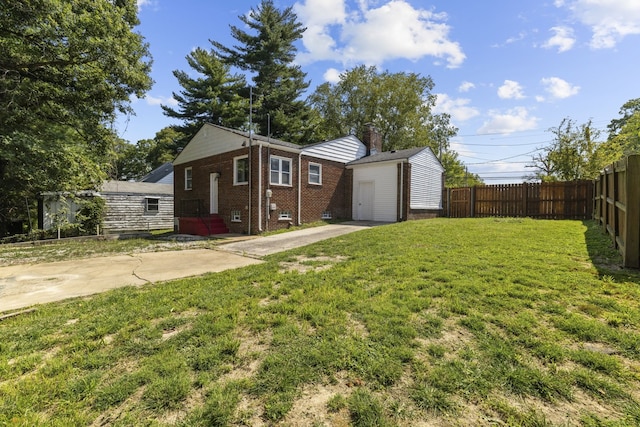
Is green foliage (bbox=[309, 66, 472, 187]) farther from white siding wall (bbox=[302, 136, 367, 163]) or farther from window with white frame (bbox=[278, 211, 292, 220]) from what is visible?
window with white frame (bbox=[278, 211, 292, 220])

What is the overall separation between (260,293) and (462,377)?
2778 mm

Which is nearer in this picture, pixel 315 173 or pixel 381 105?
pixel 315 173

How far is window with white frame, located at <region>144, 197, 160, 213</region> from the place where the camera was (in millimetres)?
19366

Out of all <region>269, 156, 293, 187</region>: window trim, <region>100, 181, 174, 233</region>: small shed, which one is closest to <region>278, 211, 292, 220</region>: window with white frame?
<region>269, 156, 293, 187</region>: window trim

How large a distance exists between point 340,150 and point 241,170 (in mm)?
5959

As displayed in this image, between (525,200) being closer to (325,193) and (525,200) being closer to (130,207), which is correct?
(325,193)

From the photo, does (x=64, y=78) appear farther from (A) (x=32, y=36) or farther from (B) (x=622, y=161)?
(B) (x=622, y=161)

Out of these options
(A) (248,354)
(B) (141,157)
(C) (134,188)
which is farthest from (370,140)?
(B) (141,157)

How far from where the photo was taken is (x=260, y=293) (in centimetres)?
415

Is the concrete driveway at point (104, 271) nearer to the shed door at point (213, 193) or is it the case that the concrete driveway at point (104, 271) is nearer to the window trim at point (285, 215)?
the window trim at point (285, 215)

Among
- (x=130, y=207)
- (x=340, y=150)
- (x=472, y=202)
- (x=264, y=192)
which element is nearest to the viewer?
(x=264, y=192)

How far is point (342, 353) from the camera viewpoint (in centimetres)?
254

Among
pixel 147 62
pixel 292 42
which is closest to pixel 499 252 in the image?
pixel 147 62

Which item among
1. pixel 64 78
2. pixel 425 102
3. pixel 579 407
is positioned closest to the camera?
pixel 579 407
